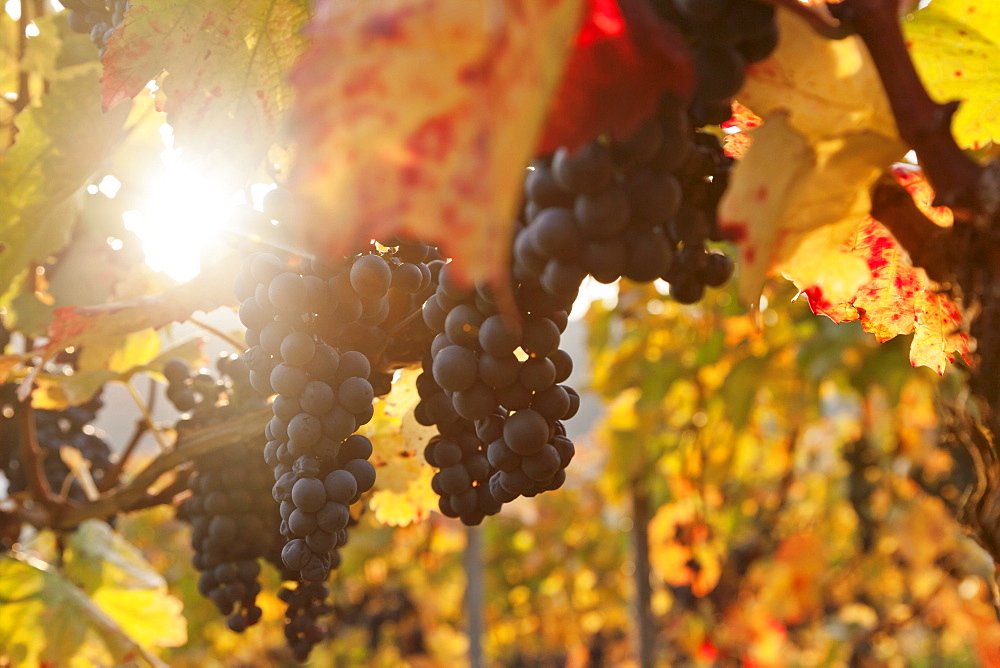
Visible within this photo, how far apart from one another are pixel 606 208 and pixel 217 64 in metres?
0.49

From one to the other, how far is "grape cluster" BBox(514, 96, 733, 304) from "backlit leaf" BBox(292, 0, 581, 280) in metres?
Answer: 0.10

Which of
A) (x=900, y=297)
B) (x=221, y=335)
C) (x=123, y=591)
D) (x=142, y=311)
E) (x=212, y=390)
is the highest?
(x=900, y=297)

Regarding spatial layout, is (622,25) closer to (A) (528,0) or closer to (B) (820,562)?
(A) (528,0)

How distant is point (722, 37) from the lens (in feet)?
1.40

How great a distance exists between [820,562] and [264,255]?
430 cm

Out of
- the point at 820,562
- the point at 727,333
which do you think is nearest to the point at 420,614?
the point at 820,562

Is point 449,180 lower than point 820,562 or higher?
higher

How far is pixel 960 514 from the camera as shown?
593 millimetres

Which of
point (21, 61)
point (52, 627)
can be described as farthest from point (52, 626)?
point (21, 61)

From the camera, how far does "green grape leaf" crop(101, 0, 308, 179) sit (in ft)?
2.38

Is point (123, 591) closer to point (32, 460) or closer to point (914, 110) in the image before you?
point (32, 460)

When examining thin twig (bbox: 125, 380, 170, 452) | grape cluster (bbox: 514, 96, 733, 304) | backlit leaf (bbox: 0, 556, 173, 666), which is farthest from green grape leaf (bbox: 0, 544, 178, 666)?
grape cluster (bbox: 514, 96, 733, 304)

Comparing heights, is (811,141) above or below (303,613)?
above

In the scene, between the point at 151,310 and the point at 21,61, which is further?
the point at 21,61
